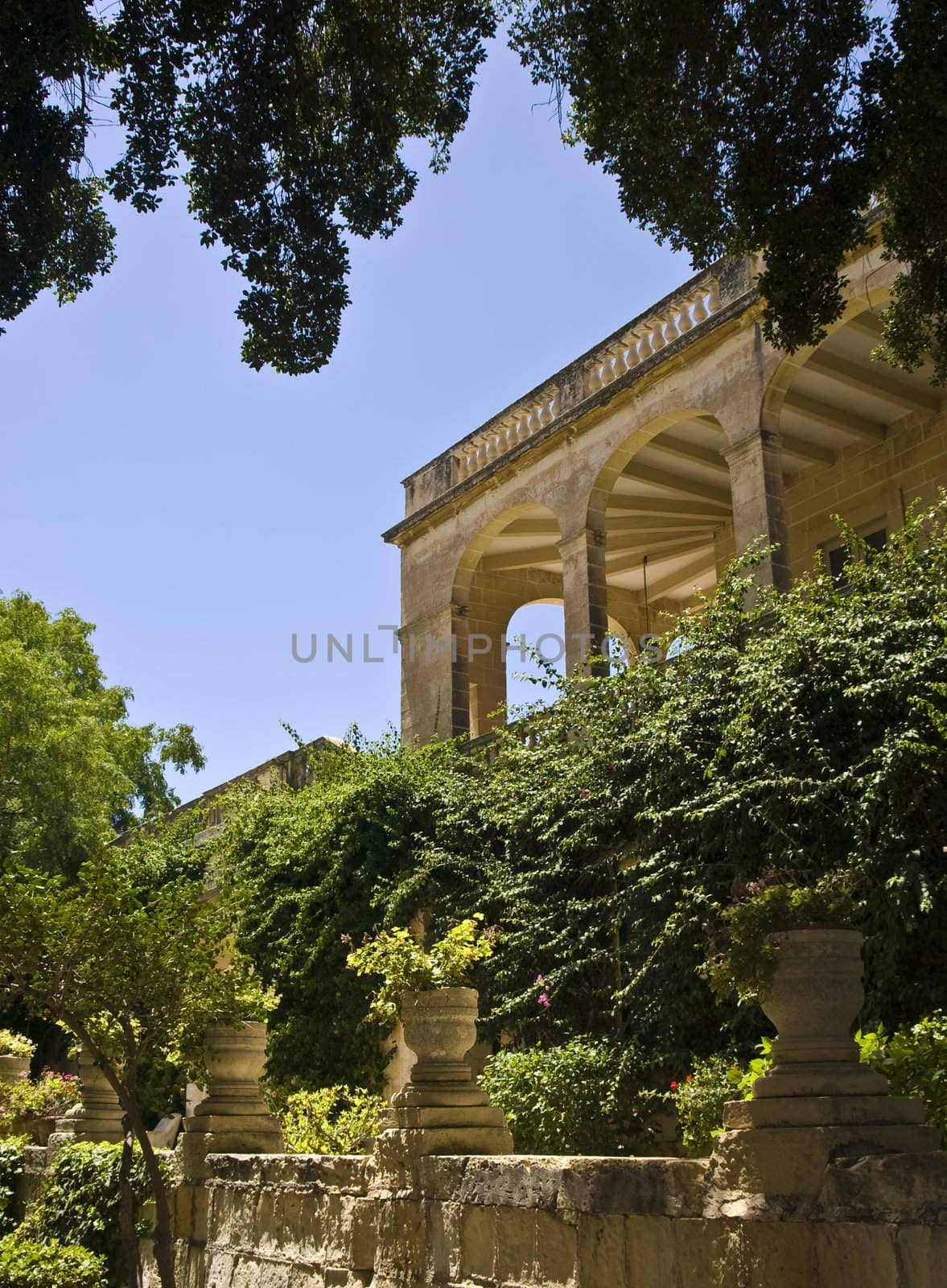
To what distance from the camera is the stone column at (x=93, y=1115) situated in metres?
11.4

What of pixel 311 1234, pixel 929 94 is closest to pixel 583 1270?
pixel 311 1234

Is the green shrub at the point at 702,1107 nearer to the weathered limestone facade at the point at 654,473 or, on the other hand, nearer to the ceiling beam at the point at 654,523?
the weathered limestone facade at the point at 654,473

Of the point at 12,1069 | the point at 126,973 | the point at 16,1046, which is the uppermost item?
the point at 126,973

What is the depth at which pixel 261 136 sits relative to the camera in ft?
22.5

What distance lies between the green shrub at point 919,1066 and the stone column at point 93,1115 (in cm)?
746

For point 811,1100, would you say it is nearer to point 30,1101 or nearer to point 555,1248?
point 555,1248

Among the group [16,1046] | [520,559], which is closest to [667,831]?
[520,559]

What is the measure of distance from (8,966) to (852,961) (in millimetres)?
5919

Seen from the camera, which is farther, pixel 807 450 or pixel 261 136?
pixel 807 450

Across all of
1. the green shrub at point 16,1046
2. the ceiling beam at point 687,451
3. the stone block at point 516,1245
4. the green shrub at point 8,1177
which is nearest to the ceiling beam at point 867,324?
the ceiling beam at point 687,451

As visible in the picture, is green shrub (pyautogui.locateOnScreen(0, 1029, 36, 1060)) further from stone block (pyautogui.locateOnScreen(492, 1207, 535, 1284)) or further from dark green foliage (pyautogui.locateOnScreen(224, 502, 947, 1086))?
stone block (pyautogui.locateOnScreen(492, 1207, 535, 1284))

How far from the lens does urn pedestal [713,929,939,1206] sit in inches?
185

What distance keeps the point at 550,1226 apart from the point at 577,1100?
4.33m

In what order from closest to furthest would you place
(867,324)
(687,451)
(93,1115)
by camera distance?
(93,1115) → (867,324) → (687,451)
